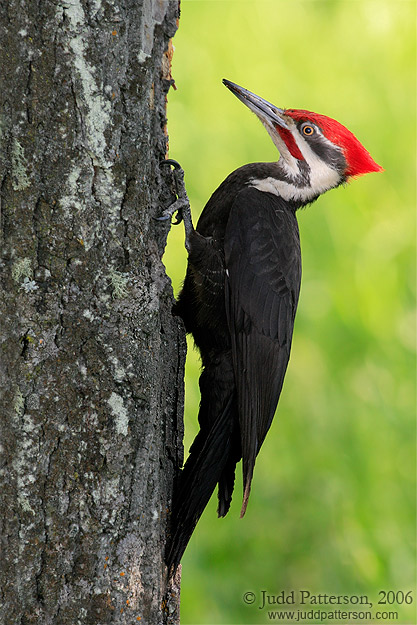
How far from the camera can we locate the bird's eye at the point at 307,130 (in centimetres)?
271

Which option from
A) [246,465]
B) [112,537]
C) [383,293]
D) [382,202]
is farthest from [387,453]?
[112,537]

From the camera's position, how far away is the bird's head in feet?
8.86

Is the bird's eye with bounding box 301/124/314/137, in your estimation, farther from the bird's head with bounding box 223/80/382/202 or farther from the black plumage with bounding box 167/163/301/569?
the black plumage with bounding box 167/163/301/569

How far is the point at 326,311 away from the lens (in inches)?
148

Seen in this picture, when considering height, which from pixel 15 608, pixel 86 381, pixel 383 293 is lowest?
pixel 15 608

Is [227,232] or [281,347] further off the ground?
[227,232]

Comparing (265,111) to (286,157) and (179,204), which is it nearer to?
(286,157)

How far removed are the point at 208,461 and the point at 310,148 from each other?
1.28m

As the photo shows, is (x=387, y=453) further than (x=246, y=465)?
Yes

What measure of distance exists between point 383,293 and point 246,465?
2.03 meters

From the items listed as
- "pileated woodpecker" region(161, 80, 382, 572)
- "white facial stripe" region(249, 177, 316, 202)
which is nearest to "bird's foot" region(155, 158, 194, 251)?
"pileated woodpecker" region(161, 80, 382, 572)

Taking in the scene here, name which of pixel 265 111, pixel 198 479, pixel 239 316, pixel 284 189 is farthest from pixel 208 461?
pixel 265 111

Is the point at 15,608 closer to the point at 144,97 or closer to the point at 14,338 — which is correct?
the point at 14,338

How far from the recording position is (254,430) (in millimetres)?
2164
